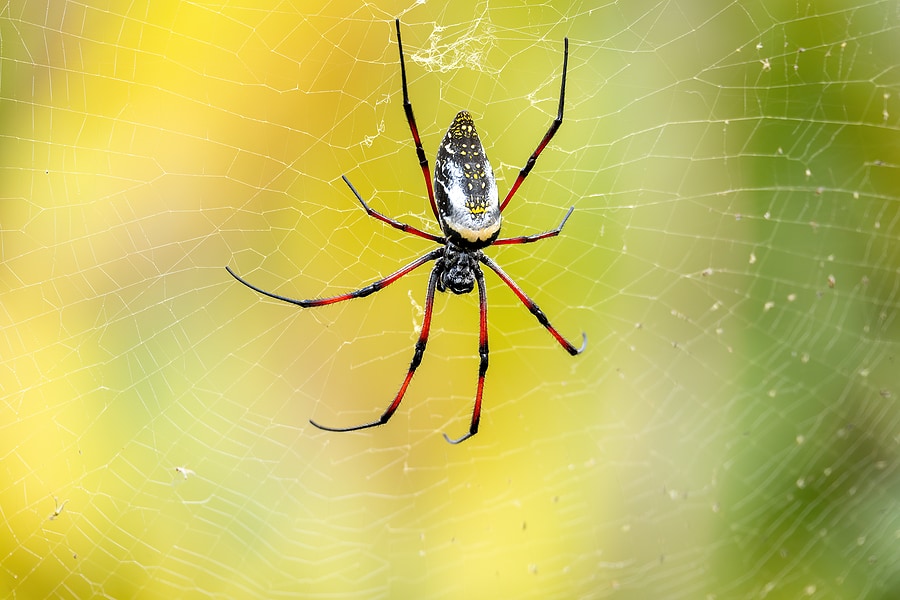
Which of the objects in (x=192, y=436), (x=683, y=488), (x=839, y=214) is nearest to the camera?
(x=192, y=436)

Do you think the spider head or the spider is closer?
the spider

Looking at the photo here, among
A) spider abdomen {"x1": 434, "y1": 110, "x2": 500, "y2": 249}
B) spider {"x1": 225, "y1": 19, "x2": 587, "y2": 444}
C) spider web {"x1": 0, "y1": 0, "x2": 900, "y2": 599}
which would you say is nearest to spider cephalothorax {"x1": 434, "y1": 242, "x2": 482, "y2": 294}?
spider {"x1": 225, "y1": 19, "x2": 587, "y2": 444}

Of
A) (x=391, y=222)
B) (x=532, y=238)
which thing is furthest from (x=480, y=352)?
(x=391, y=222)

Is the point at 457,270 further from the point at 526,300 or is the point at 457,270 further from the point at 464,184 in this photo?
the point at 464,184

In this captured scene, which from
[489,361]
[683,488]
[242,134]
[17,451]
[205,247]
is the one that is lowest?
[683,488]

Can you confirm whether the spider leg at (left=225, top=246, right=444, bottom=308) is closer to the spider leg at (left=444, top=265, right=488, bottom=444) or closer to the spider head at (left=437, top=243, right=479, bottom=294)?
the spider head at (left=437, top=243, right=479, bottom=294)

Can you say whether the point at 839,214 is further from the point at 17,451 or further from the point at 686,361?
the point at 17,451

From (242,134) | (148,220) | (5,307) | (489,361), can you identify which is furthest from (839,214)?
(5,307)
